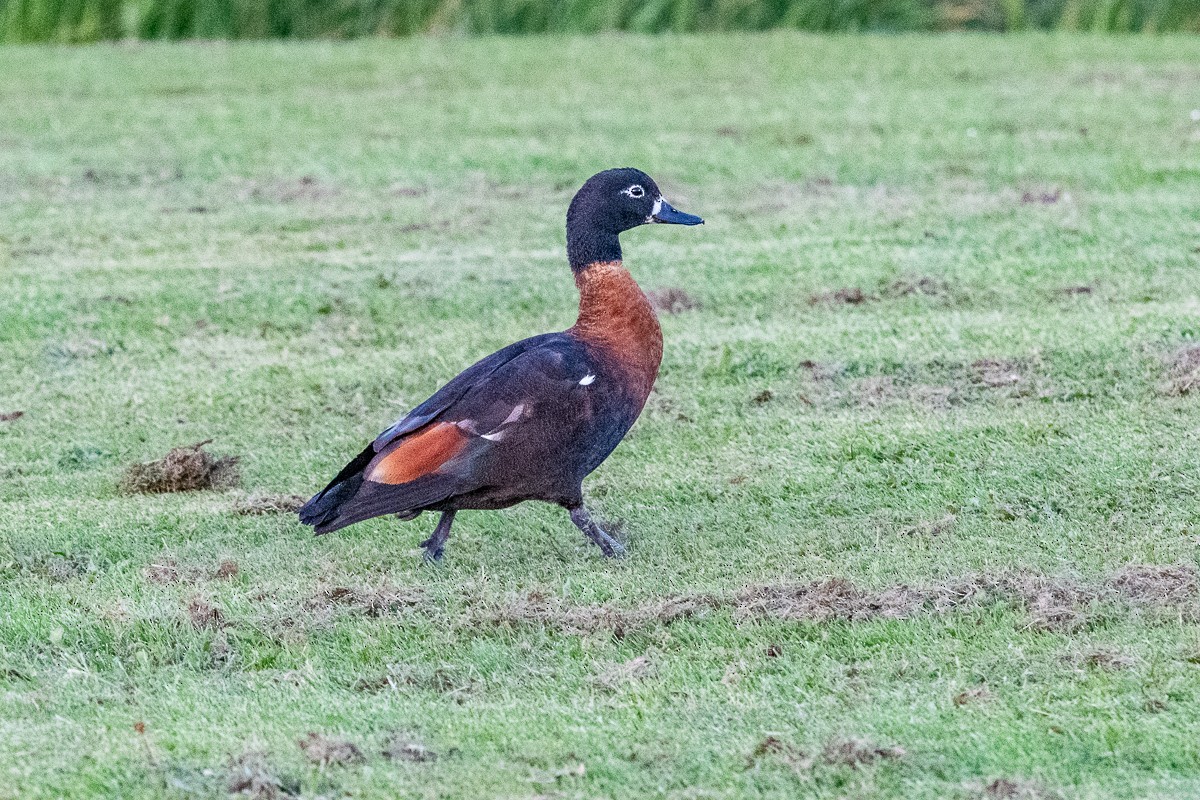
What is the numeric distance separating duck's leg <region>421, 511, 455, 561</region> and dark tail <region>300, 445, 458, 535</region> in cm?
24

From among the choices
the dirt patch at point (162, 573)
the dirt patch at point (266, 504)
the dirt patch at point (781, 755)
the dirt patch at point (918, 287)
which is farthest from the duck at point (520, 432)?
the dirt patch at point (918, 287)

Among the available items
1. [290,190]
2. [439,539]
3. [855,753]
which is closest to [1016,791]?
[855,753]

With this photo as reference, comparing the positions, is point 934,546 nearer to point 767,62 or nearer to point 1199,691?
point 1199,691

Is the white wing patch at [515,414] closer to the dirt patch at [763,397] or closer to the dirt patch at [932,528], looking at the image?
the dirt patch at [932,528]

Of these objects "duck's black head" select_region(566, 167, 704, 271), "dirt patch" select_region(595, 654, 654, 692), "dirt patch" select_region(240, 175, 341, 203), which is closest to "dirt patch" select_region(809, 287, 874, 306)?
"duck's black head" select_region(566, 167, 704, 271)

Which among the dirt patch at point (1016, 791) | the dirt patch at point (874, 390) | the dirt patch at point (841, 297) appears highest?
the dirt patch at point (1016, 791)

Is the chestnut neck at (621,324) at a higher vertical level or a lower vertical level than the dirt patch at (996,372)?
higher

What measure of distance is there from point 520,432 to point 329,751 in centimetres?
165

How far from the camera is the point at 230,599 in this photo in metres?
5.46

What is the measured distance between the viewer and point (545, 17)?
1839cm

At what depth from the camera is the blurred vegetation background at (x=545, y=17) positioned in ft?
59.2

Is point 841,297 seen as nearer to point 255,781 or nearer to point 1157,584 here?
point 1157,584

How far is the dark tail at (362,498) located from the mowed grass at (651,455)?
0.68 ft

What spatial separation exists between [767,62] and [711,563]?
1115 cm
